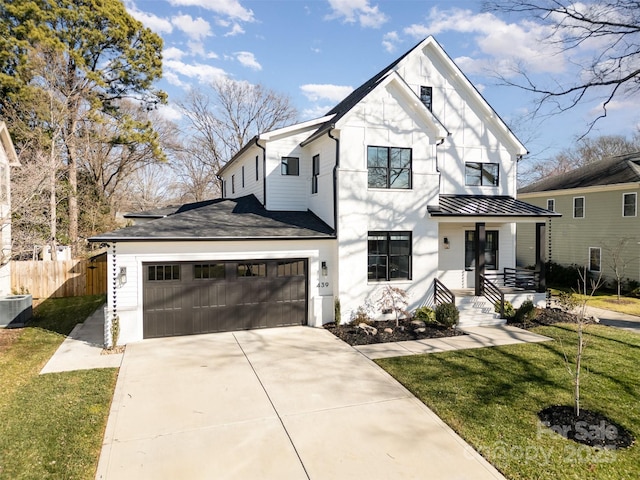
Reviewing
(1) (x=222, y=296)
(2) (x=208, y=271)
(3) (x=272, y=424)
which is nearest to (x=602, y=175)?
(1) (x=222, y=296)

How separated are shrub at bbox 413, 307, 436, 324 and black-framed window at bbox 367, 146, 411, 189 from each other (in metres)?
4.08

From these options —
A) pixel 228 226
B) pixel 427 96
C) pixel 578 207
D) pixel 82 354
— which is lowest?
pixel 82 354

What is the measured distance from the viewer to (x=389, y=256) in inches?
501

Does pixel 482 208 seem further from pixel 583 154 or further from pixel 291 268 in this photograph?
pixel 583 154

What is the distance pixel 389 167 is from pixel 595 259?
15.3 m

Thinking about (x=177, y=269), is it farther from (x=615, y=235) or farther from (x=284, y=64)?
(x=615, y=235)

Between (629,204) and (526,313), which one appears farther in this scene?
(629,204)

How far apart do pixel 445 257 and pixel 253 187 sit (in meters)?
8.44

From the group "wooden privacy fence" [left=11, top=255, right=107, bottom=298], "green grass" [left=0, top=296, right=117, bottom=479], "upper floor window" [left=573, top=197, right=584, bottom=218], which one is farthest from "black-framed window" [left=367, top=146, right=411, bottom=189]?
"upper floor window" [left=573, top=197, right=584, bottom=218]

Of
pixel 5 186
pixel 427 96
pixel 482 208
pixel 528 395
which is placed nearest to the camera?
pixel 528 395

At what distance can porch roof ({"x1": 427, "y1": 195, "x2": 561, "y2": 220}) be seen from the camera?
1306cm

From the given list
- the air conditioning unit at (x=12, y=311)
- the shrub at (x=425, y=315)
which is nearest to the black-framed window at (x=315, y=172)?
the shrub at (x=425, y=315)

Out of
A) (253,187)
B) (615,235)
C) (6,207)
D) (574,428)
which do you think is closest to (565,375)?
(574,428)

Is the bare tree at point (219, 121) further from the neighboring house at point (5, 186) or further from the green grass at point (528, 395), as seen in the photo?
the green grass at point (528, 395)
